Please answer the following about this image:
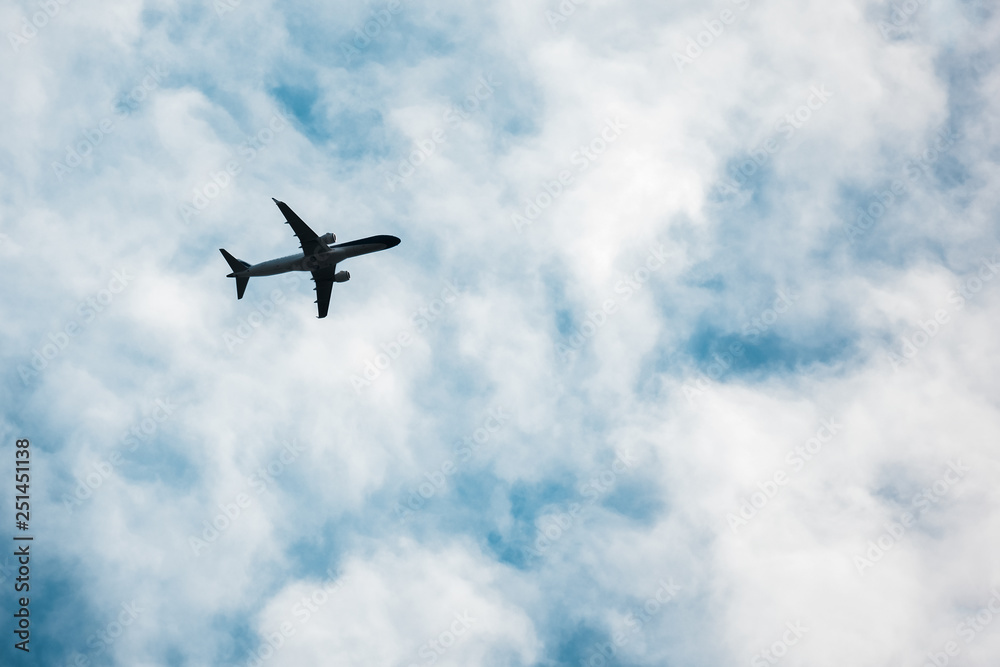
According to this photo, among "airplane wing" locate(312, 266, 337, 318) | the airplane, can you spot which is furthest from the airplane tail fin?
"airplane wing" locate(312, 266, 337, 318)

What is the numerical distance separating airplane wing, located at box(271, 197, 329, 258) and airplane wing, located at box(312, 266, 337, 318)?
5.27 meters

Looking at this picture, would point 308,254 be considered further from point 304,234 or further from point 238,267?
point 238,267

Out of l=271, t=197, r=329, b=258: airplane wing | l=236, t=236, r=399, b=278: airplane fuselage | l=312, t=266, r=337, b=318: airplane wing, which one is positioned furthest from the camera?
l=312, t=266, r=337, b=318: airplane wing

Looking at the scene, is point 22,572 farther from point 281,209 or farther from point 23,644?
point 281,209

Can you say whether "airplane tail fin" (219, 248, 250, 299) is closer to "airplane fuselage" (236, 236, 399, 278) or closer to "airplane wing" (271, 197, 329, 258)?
"airplane fuselage" (236, 236, 399, 278)

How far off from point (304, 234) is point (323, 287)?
11015 millimetres

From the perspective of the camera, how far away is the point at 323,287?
406ft

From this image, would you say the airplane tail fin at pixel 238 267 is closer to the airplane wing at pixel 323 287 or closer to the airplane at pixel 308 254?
the airplane at pixel 308 254

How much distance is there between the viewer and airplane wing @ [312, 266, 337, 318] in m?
122

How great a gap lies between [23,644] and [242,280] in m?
54.4

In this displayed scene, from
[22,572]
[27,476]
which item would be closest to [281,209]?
[27,476]

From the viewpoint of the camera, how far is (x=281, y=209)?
112 meters

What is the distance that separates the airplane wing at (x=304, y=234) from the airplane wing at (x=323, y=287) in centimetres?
527

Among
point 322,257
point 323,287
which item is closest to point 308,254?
point 322,257
